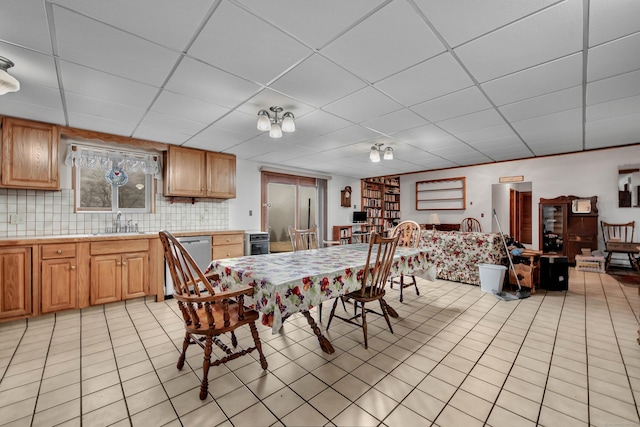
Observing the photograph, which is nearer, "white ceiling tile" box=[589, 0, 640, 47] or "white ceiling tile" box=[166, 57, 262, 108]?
"white ceiling tile" box=[589, 0, 640, 47]

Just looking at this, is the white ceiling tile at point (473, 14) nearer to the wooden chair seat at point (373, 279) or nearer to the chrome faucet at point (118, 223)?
the wooden chair seat at point (373, 279)

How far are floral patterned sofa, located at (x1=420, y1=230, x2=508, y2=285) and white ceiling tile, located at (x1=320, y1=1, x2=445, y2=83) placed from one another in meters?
3.27

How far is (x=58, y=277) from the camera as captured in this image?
3.12m

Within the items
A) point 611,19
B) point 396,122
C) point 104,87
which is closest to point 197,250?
point 104,87

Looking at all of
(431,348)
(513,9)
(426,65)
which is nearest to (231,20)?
(426,65)

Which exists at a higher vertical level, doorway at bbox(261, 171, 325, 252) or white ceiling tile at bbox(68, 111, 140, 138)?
white ceiling tile at bbox(68, 111, 140, 138)

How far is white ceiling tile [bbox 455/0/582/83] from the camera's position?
159cm

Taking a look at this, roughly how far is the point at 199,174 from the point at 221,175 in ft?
1.20

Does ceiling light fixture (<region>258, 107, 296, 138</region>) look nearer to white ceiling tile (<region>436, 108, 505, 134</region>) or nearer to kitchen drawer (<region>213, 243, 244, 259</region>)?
white ceiling tile (<region>436, 108, 505, 134</region>)

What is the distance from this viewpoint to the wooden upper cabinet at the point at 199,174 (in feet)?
14.0

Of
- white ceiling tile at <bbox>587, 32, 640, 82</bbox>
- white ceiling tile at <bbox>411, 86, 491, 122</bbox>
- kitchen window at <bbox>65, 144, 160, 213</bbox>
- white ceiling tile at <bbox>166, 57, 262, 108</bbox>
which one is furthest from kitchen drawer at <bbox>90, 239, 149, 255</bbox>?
white ceiling tile at <bbox>587, 32, 640, 82</bbox>

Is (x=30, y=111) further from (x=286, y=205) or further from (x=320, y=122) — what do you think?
(x=286, y=205)

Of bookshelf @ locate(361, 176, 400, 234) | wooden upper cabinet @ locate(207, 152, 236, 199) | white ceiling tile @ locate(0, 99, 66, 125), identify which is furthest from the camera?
bookshelf @ locate(361, 176, 400, 234)

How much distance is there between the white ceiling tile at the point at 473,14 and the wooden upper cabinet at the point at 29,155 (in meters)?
4.23
